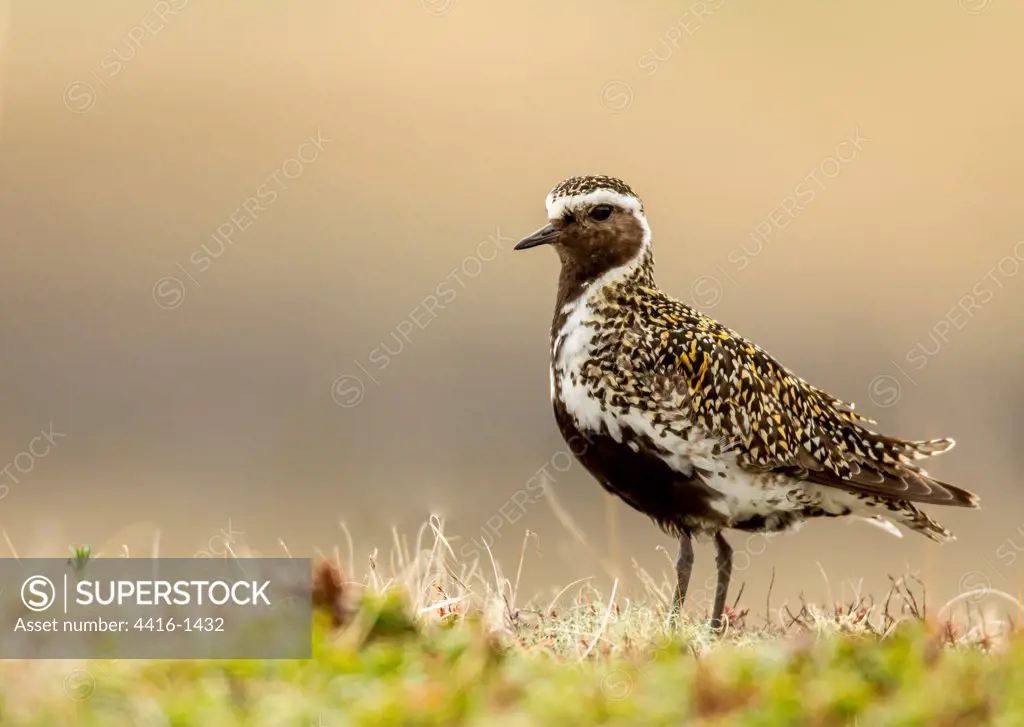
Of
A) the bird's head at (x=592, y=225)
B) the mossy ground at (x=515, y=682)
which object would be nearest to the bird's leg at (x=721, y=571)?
the mossy ground at (x=515, y=682)

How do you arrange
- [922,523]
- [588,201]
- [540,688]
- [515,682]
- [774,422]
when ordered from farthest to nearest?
[922,523] → [588,201] → [774,422] → [515,682] → [540,688]

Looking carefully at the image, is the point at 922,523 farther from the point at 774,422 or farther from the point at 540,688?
the point at 540,688

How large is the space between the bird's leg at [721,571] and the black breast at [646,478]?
21cm

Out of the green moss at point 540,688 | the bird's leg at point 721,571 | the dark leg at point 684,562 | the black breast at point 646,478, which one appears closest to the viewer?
the green moss at point 540,688

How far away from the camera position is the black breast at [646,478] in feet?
20.6

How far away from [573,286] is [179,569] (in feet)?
7.75

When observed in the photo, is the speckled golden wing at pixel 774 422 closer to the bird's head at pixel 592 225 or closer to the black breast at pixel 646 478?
the black breast at pixel 646 478

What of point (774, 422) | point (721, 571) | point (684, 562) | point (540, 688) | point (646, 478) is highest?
Answer: point (774, 422)

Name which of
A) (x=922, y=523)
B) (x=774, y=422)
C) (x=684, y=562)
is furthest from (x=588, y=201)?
(x=922, y=523)

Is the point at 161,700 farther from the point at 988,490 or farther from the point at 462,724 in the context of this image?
the point at 988,490

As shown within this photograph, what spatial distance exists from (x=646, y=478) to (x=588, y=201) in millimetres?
1306

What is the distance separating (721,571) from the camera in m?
6.50

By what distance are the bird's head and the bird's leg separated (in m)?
1.34

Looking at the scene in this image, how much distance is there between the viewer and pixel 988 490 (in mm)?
11977
